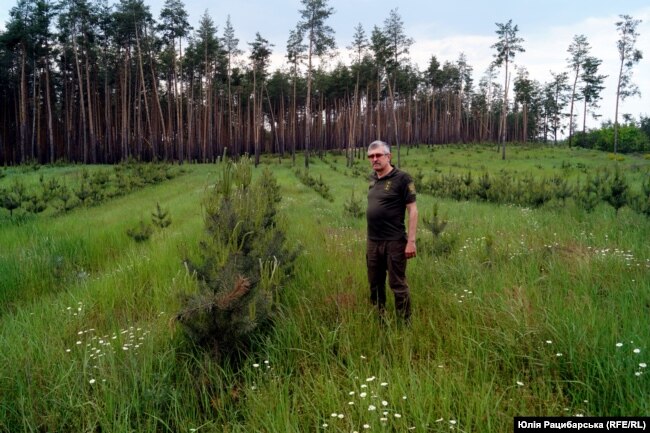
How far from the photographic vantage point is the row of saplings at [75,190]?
40.8 ft

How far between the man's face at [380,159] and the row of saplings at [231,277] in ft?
4.60

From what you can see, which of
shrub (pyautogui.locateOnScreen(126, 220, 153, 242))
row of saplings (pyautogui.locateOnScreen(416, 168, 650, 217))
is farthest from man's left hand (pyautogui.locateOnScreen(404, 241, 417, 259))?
row of saplings (pyautogui.locateOnScreen(416, 168, 650, 217))

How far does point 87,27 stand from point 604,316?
49.2 m

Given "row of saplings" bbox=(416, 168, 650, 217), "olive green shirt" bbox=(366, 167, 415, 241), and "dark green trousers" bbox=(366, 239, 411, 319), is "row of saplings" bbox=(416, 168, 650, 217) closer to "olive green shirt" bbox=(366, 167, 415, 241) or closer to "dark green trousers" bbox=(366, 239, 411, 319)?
"olive green shirt" bbox=(366, 167, 415, 241)

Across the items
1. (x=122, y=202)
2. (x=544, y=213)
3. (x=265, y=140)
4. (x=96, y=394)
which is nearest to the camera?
(x=96, y=394)

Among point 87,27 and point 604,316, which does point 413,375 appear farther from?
point 87,27

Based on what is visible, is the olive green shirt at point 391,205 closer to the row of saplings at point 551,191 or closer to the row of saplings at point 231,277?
the row of saplings at point 231,277

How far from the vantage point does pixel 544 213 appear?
10586 millimetres

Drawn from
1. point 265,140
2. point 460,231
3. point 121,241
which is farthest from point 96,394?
point 265,140

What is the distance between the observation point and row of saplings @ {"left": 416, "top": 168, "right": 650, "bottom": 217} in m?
9.41

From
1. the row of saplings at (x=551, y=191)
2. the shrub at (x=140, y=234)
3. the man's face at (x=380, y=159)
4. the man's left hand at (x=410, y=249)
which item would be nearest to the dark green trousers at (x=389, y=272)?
the man's left hand at (x=410, y=249)

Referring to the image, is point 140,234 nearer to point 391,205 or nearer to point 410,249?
point 391,205

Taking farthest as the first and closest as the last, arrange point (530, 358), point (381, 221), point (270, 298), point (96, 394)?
1. point (381, 221)
2. point (270, 298)
3. point (530, 358)
4. point (96, 394)

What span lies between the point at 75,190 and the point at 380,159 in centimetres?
1866
